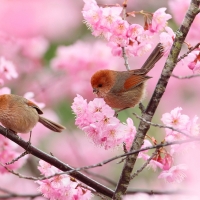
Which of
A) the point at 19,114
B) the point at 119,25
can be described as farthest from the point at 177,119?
the point at 19,114

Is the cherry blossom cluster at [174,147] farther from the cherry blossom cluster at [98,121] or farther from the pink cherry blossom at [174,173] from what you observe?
the cherry blossom cluster at [98,121]

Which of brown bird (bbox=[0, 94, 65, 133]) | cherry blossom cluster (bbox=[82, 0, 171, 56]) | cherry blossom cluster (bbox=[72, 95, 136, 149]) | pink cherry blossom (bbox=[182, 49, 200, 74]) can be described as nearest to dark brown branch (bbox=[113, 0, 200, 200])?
cherry blossom cluster (bbox=[72, 95, 136, 149])

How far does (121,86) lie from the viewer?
3959 mm

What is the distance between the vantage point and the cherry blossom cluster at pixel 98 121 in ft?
9.02

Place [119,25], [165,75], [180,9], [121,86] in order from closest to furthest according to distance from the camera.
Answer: [165,75] → [119,25] → [121,86] → [180,9]

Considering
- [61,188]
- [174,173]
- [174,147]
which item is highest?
[174,147]

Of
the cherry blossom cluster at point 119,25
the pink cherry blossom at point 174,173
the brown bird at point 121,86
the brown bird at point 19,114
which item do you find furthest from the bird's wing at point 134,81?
the pink cherry blossom at point 174,173

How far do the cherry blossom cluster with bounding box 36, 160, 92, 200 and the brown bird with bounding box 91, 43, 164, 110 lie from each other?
1.04 metres

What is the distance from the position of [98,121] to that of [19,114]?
45.2 inches

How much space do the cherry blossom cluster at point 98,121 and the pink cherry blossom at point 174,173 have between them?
319 millimetres

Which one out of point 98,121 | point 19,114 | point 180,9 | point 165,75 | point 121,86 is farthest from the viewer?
point 180,9

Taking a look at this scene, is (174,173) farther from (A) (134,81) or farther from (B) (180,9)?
(B) (180,9)

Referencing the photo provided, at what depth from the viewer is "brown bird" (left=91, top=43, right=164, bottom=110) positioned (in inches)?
149

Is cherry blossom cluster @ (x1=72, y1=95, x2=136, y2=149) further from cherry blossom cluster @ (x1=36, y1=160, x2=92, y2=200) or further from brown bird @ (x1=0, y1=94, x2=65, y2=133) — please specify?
brown bird @ (x1=0, y1=94, x2=65, y2=133)
